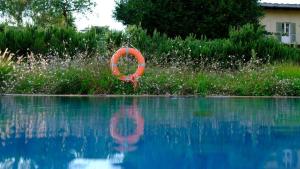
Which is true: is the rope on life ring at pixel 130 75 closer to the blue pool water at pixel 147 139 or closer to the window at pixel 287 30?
the blue pool water at pixel 147 139

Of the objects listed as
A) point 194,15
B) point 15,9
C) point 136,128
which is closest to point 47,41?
point 194,15

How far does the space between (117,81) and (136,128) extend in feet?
19.3

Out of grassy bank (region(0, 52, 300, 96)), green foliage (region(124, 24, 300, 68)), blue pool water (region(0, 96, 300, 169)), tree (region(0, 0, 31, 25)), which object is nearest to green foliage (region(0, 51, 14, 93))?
grassy bank (region(0, 52, 300, 96))

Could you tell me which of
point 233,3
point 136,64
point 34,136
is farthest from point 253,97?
point 233,3

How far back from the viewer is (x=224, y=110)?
7.59m

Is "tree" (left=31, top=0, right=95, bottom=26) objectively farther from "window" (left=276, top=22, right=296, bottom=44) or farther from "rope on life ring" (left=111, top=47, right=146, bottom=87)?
"rope on life ring" (left=111, top=47, right=146, bottom=87)

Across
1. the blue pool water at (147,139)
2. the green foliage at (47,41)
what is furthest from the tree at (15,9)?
the blue pool water at (147,139)

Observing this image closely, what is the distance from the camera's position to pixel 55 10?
34500mm

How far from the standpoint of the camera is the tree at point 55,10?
112 ft

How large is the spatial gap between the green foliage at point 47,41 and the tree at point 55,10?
1857cm

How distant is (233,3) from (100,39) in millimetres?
6506

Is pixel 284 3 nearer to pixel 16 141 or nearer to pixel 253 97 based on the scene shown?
pixel 253 97

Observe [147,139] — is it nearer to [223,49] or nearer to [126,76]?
[126,76]

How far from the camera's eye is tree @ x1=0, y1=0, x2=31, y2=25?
114 ft
